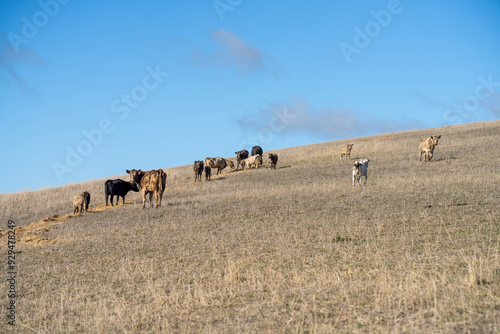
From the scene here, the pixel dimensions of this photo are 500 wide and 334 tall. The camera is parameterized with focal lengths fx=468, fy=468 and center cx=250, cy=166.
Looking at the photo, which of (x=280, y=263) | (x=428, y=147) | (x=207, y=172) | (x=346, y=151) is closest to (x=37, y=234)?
(x=280, y=263)

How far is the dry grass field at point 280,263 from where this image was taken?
6.28m

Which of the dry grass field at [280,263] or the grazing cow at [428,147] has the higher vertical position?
the grazing cow at [428,147]

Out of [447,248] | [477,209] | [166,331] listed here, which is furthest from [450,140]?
[166,331]

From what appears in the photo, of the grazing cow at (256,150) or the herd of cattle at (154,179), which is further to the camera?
the grazing cow at (256,150)

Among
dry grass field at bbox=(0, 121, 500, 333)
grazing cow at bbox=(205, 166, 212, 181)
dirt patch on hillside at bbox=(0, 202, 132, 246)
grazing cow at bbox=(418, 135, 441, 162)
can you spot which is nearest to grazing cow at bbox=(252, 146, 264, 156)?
grazing cow at bbox=(205, 166, 212, 181)

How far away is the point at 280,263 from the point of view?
9781 millimetres

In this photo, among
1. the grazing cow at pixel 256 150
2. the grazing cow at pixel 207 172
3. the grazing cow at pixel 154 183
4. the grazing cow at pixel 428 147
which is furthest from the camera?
the grazing cow at pixel 256 150

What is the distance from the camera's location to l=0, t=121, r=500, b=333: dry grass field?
6.28 metres

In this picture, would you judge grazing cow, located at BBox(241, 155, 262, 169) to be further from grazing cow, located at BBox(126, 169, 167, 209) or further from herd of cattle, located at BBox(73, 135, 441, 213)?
grazing cow, located at BBox(126, 169, 167, 209)

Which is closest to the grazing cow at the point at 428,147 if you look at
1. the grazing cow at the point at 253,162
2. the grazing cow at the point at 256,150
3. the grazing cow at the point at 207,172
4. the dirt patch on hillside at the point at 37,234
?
the grazing cow at the point at 253,162

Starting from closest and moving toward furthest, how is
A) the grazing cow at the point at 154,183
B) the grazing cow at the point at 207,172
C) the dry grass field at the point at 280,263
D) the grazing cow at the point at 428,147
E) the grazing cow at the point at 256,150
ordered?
the dry grass field at the point at 280,263
the grazing cow at the point at 154,183
the grazing cow at the point at 428,147
the grazing cow at the point at 207,172
the grazing cow at the point at 256,150

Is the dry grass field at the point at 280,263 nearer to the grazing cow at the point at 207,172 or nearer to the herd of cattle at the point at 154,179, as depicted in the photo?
the herd of cattle at the point at 154,179

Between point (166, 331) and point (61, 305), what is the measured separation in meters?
2.72

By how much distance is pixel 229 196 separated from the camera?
74.8ft
